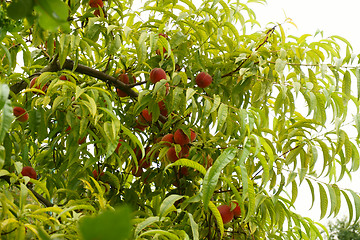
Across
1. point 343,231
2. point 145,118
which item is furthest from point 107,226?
point 343,231

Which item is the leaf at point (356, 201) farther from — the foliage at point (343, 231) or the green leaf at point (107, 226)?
the foliage at point (343, 231)

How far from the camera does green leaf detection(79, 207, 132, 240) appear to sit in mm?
126

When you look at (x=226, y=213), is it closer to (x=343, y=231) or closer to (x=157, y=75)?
(x=157, y=75)

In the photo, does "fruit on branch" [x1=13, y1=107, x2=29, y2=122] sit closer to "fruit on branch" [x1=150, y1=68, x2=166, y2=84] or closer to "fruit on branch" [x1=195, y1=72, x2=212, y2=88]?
"fruit on branch" [x1=150, y1=68, x2=166, y2=84]

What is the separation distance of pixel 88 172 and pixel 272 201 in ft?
1.87

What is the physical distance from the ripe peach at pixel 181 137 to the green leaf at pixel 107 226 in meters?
1.19

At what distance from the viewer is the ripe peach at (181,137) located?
1319 millimetres

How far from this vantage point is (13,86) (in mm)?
1353

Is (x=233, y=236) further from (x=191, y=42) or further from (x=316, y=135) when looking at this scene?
(x=191, y=42)

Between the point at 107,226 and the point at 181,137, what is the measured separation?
119 cm

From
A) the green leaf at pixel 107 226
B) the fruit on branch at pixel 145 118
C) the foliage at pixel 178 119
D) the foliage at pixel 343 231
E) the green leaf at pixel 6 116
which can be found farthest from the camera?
the foliage at pixel 343 231

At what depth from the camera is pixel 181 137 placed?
132 centimetres

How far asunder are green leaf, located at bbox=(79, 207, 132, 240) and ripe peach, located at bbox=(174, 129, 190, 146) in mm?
1188

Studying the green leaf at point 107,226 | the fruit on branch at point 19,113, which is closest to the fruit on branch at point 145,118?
the fruit on branch at point 19,113
